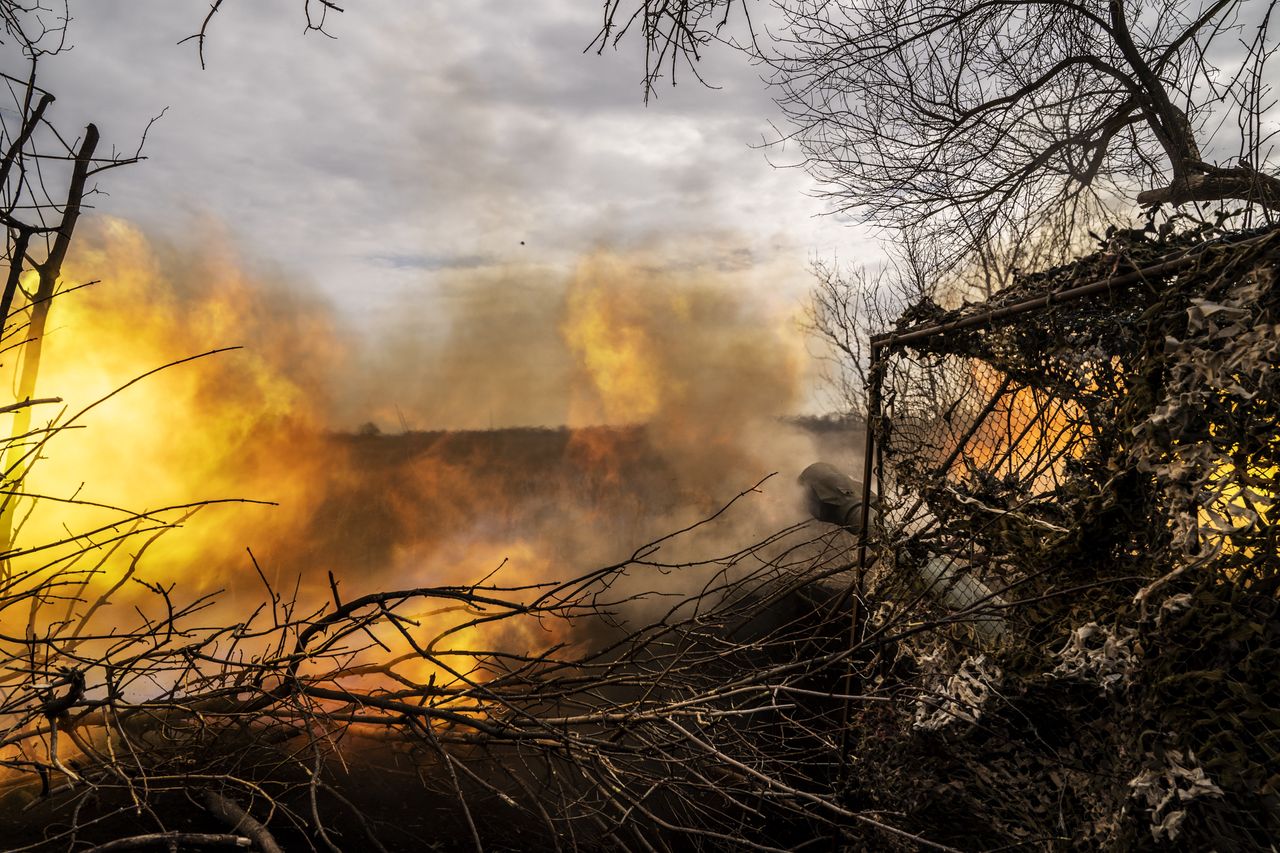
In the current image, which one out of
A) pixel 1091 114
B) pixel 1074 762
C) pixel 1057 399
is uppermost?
pixel 1091 114

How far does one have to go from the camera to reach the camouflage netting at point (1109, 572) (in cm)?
201

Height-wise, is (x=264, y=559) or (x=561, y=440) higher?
(x=561, y=440)

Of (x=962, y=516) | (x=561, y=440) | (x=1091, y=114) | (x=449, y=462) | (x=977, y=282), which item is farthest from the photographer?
(x=561, y=440)

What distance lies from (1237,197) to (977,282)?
273 inches

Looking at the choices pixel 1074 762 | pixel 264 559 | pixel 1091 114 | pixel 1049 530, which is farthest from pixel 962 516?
pixel 264 559

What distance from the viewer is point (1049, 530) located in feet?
8.82

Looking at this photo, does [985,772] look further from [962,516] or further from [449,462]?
[449,462]

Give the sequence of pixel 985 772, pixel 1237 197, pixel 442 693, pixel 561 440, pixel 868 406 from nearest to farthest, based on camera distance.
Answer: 1. pixel 442 693
2. pixel 985 772
3. pixel 868 406
4. pixel 1237 197
5. pixel 561 440

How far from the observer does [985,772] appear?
292 centimetres

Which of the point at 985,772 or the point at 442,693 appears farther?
the point at 985,772

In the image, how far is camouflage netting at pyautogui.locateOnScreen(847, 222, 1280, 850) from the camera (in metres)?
2.01

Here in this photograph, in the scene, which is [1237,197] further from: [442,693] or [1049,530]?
[442,693]

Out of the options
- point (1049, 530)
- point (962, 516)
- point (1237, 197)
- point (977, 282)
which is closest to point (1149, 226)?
point (1049, 530)

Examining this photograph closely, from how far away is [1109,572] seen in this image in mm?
2508
